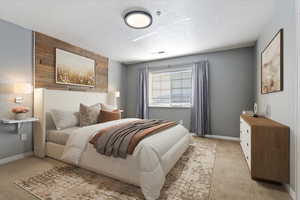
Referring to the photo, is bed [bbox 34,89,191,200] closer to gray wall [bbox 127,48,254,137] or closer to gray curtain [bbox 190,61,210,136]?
gray curtain [bbox 190,61,210,136]

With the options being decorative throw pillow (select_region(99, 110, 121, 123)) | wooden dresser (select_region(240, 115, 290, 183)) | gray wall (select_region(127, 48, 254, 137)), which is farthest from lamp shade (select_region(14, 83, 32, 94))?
gray wall (select_region(127, 48, 254, 137))

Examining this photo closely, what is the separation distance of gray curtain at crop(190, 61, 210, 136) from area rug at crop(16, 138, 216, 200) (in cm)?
182

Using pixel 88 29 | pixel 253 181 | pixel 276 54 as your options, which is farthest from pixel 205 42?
pixel 253 181

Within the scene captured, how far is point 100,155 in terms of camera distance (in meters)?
1.94

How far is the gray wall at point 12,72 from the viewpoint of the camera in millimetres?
2434

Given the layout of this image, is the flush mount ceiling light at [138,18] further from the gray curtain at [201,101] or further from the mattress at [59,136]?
the gray curtain at [201,101]

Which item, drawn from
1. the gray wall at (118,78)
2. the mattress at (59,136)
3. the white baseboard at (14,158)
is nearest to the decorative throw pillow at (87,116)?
the mattress at (59,136)

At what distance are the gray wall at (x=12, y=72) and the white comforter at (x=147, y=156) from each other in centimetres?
115

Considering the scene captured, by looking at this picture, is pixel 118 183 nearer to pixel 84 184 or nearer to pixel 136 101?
pixel 84 184

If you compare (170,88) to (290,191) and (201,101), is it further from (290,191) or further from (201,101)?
(290,191)

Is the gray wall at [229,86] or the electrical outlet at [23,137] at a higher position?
the gray wall at [229,86]

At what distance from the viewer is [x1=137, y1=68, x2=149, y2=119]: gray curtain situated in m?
4.99

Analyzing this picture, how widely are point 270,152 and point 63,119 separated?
341 centimetres

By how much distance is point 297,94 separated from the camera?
4.93 ft
